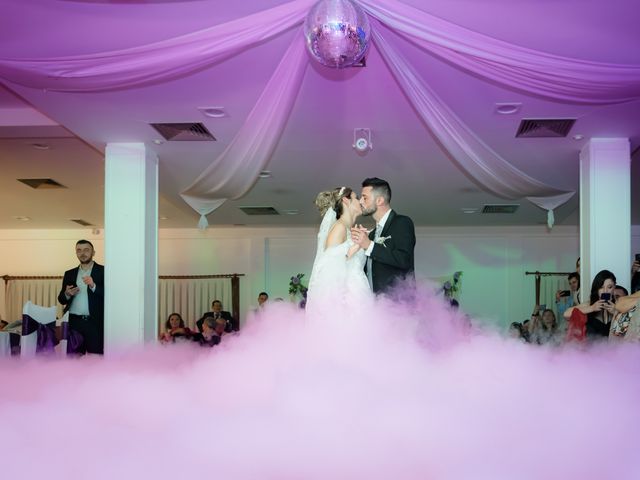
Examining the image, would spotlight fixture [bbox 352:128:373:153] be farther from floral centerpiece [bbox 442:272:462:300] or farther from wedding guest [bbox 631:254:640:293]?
wedding guest [bbox 631:254:640:293]

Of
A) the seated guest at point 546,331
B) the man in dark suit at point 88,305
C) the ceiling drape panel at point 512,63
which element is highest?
the ceiling drape panel at point 512,63

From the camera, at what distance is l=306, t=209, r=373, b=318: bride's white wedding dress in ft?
13.4

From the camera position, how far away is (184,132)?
18.5 ft

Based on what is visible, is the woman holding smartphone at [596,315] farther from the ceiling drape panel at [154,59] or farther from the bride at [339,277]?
the ceiling drape panel at [154,59]

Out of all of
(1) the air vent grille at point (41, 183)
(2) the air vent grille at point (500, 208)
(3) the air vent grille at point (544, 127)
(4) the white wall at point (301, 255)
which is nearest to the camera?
(3) the air vent grille at point (544, 127)

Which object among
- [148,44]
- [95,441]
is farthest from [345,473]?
[148,44]

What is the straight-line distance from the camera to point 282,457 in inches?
99.8

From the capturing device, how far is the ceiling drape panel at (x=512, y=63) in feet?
10.8

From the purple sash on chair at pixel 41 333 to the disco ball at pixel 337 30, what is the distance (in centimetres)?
357

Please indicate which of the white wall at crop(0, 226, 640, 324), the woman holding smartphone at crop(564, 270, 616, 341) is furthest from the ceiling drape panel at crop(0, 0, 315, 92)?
the white wall at crop(0, 226, 640, 324)

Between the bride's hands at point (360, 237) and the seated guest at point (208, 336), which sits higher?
the bride's hands at point (360, 237)

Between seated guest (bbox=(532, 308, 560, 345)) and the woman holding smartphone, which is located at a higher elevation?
the woman holding smartphone

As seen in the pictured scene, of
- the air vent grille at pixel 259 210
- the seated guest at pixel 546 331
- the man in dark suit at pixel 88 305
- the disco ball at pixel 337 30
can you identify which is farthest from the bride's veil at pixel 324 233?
the air vent grille at pixel 259 210

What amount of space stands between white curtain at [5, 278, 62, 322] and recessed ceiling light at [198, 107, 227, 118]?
8.31 m
